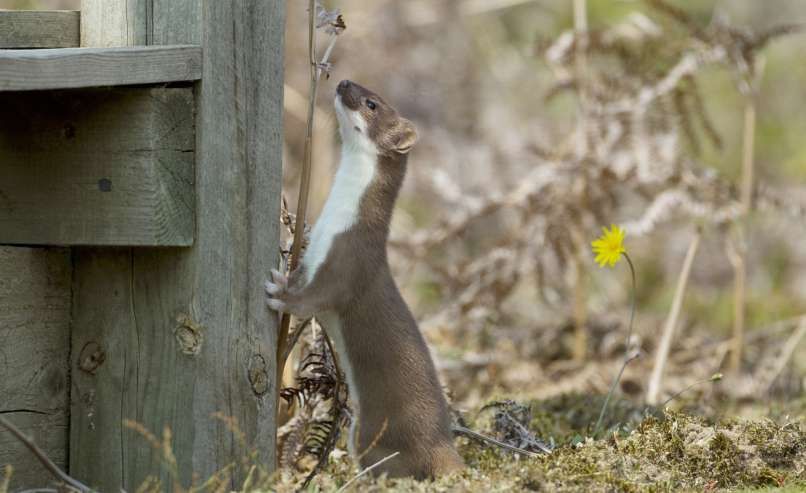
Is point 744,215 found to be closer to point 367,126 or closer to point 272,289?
point 367,126

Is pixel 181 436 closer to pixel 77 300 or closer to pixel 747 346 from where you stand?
pixel 77 300

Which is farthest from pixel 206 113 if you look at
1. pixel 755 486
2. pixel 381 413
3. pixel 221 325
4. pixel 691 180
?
pixel 691 180

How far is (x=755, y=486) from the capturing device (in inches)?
151

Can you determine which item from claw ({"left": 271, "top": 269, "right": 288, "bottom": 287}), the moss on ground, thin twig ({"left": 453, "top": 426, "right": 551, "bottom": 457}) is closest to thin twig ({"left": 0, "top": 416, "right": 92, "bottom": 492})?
the moss on ground

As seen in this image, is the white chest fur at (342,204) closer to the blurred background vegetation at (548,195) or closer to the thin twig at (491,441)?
the blurred background vegetation at (548,195)

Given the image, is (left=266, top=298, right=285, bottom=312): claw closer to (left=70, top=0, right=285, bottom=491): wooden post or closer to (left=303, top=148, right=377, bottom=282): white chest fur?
(left=70, top=0, right=285, bottom=491): wooden post

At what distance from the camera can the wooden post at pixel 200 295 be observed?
11.5 feet

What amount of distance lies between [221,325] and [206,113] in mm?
725

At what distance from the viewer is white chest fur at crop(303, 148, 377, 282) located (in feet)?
13.3

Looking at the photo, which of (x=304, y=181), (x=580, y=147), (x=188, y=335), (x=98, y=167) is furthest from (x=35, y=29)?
(x=580, y=147)

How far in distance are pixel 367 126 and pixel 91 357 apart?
5.15ft

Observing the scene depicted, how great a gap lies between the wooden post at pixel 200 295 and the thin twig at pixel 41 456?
0.25 metres

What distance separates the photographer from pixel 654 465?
381cm

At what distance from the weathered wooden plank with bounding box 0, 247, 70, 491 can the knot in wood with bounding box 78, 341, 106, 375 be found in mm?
66
